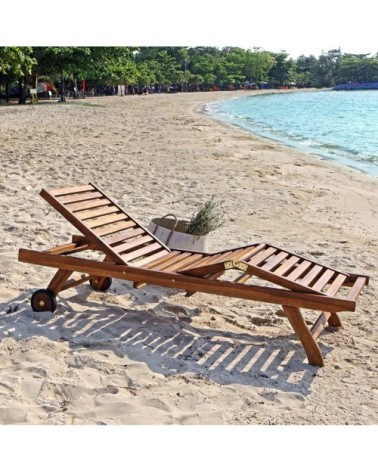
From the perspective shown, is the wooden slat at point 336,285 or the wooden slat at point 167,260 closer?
the wooden slat at point 336,285

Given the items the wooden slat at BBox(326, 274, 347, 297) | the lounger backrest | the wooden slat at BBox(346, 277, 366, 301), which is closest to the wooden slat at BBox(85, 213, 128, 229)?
the lounger backrest

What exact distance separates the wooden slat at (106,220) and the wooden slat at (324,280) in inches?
62.8

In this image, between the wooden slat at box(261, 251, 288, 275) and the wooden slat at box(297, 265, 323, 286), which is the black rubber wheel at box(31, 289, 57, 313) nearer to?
the wooden slat at box(261, 251, 288, 275)

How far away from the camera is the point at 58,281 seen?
4.33 m

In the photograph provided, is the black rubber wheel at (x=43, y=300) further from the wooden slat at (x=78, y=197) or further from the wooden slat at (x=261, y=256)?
the wooden slat at (x=261, y=256)

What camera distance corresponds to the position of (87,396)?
10.5ft

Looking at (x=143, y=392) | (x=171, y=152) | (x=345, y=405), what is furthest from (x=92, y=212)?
(x=171, y=152)

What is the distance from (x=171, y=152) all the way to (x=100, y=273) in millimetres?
9886

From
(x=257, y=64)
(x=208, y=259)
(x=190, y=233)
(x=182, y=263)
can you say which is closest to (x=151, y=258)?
(x=182, y=263)

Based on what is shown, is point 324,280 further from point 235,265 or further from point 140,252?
point 140,252

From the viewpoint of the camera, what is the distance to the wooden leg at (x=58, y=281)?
4.32m

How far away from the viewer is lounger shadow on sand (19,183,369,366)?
12.3 feet

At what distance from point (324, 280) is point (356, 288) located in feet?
0.76

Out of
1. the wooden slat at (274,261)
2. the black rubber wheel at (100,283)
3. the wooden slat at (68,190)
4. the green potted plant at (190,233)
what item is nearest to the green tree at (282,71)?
the green potted plant at (190,233)
